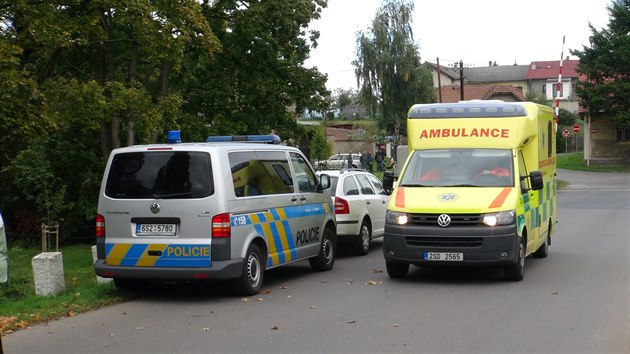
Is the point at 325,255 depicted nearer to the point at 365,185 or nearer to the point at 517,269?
the point at 517,269

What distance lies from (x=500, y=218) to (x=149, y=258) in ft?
15.7

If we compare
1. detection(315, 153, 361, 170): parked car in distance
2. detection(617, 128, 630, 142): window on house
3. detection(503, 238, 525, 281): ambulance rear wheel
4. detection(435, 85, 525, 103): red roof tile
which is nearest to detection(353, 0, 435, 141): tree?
detection(315, 153, 361, 170): parked car in distance

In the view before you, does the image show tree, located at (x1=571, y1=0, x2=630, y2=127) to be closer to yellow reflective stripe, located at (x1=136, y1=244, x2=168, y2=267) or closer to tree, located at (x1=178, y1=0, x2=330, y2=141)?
tree, located at (x1=178, y1=0, x2=330, y2=141)

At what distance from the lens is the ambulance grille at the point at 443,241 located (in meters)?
11.6

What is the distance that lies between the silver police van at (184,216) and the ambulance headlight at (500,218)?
299cm

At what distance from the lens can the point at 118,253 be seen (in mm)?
10727

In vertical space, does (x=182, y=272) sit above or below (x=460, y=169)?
below

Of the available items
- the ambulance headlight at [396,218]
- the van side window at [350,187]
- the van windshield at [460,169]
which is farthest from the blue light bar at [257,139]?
the van side window at [350,187]

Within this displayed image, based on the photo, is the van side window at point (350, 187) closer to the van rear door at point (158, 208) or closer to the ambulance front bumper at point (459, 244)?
the ambulance front bumper at point (459, 244)

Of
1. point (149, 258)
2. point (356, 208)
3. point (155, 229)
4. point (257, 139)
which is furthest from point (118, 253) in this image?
point (356, 208)

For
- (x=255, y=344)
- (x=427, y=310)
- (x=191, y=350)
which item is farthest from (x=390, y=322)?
(x=191, y=350)

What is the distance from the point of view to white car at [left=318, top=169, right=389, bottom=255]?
15.7 m

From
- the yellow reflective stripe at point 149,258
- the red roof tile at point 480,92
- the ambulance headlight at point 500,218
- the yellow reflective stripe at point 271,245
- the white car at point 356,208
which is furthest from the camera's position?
the red roof tile at point 480,92

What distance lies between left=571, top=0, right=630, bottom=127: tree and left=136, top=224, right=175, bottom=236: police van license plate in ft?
159
